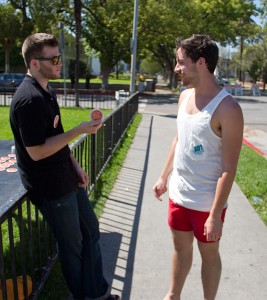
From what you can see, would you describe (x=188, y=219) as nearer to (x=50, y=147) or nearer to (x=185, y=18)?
(x=50, y=147)

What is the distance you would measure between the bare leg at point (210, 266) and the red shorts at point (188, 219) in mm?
87

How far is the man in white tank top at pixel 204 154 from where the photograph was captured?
7.37ft

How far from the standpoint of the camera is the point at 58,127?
8.05 feet

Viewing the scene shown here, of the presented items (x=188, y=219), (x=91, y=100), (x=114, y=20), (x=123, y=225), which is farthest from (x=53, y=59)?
(x=114, y=20)

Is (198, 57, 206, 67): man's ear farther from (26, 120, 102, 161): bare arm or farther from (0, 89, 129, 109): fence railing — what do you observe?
(0, 89, 129, 109): fence railing

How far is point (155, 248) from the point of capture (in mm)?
3859

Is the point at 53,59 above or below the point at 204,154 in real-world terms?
above

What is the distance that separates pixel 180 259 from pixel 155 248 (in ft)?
3.63

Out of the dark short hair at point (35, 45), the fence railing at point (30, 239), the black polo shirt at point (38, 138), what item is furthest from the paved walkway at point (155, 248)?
the dark short hair at point (35, 45)

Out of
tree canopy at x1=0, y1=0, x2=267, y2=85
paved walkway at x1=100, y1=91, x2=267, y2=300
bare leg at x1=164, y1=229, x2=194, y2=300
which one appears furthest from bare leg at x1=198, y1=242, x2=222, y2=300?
tree canopy at x1=0, y1=0, x2=267, y2=85

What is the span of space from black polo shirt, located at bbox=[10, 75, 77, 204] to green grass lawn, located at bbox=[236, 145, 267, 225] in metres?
3.07

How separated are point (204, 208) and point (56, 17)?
25.1m

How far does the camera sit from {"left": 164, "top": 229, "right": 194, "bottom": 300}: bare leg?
2684 millimetres

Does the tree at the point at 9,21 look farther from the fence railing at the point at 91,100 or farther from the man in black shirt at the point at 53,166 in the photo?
the man in black shirt at the point at 53,166
